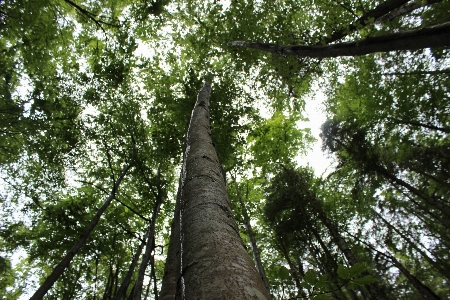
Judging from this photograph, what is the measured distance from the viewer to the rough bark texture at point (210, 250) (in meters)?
0.70

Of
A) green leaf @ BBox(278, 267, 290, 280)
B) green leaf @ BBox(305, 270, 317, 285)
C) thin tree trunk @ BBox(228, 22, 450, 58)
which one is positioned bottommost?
green leaf @ BBox(305, 270, 317, 285)

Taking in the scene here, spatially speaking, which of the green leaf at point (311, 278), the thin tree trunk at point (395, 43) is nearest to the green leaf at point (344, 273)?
the green leaf at point (311, 278)

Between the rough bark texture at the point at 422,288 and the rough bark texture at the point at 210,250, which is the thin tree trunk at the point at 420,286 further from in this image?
the rough bark texture at the point at 210,250

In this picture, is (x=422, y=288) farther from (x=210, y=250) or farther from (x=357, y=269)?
(x=210, y=250)

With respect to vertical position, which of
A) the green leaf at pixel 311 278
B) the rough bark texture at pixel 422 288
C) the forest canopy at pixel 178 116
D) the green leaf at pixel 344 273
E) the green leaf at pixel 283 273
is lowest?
the green leaf at pixel 344 273

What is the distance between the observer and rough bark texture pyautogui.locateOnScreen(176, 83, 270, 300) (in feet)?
2.30

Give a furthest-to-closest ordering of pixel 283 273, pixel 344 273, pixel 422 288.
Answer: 1. pixel 422 288
2. pixel 283 273
3. pixel 344 273

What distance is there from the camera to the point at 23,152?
9.57 meters

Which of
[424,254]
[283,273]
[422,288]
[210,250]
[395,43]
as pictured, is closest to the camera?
[210,250]

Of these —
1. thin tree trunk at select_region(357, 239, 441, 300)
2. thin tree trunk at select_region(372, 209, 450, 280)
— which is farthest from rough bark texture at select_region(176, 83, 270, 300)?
thin tree trunk at select_region(372, 209, 450, 280)

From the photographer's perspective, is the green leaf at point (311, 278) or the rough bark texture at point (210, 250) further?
the green leaf at point (311, 278)

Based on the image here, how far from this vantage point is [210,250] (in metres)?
0.88

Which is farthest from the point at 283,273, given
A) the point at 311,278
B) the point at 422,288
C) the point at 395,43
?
the point at 422,288

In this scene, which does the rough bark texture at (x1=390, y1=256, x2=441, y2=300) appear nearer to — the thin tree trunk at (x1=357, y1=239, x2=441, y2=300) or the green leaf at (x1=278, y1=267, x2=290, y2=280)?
the thin tree trunk at (x1=357, y1=239, x2=441, y2=300)
